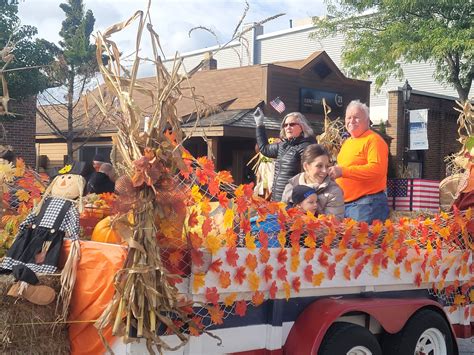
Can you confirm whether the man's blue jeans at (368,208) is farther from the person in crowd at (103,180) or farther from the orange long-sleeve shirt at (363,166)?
the person in crowd at (103,180)

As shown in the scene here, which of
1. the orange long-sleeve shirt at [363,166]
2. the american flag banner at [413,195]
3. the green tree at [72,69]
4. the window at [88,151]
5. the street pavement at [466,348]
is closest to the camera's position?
the orange long-sleeve shirt at [363,166]

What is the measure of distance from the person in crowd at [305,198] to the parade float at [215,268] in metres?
0.43

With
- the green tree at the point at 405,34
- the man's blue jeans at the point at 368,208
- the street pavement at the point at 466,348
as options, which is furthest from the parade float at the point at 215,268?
the green tree at the point at 405,34

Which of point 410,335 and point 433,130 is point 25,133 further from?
point 433,130

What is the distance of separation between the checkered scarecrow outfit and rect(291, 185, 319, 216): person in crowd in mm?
1727

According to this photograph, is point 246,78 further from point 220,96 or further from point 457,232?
point 457,232

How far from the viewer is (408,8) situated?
65.0 feet

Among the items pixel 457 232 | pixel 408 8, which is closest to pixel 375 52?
pixel 408 8

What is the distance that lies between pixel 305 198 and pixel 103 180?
7.06ft

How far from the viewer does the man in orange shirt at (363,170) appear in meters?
5.23

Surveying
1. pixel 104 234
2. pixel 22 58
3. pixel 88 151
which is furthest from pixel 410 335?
pixel 88 151

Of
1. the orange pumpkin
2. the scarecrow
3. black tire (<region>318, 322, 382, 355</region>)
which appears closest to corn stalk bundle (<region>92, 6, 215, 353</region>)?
the scarecrow

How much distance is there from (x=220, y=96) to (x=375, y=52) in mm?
5414

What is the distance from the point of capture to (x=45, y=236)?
376 cm
